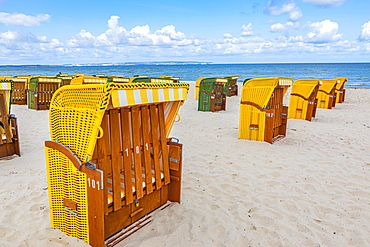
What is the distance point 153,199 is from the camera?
375 centimetres

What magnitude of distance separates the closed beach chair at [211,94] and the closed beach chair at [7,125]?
345 inches

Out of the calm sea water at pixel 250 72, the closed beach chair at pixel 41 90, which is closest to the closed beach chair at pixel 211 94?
the closed beach chair at pixel 41 90

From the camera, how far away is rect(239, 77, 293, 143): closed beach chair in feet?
23.3

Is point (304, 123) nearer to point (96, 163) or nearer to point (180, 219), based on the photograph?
point (180, 219)

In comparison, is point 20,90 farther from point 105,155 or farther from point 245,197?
point 245,197

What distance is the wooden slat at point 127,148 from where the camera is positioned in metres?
3.15

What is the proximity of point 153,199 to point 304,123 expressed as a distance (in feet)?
27.4

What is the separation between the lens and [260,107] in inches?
279

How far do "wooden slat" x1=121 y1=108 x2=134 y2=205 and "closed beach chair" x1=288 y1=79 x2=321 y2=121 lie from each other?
9.20m

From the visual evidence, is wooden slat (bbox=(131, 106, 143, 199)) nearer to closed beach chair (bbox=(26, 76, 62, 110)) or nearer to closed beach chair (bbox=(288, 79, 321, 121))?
closed beach chair (bbox=(288, 79, 321, 121))

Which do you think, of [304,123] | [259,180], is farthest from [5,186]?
[304,123]

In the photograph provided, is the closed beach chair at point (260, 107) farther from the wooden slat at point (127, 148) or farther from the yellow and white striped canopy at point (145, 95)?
the wooden slat at point (127, 148)

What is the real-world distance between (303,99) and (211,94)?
13.7 feet

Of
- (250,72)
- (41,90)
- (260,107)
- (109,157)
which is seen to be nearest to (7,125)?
(109,157)
